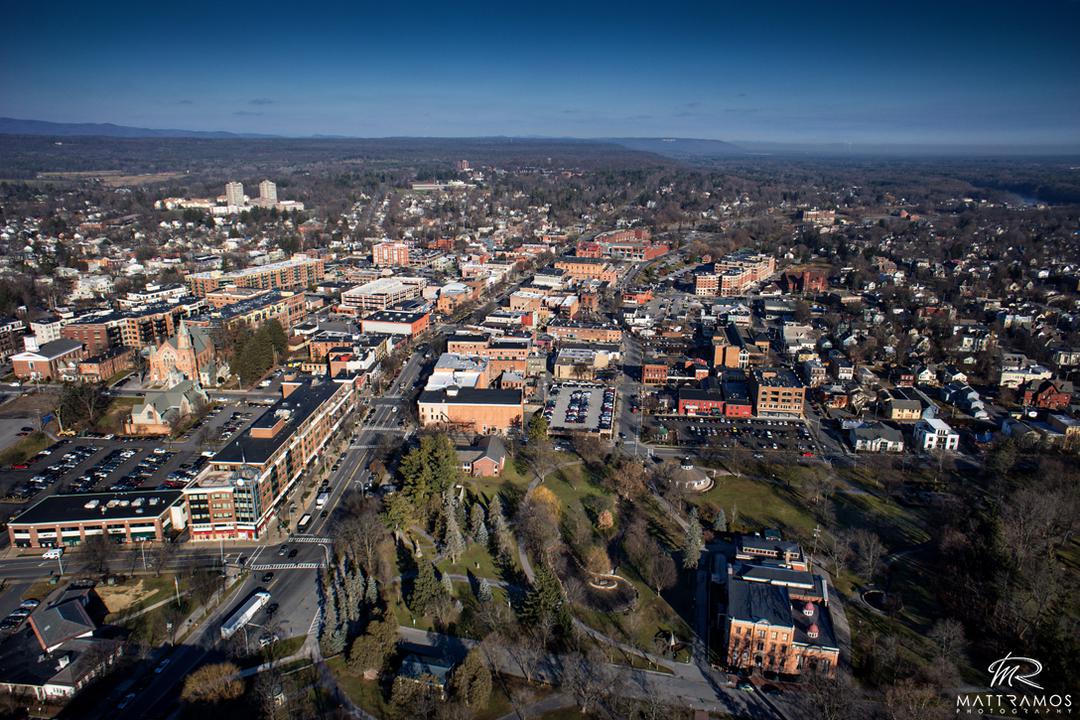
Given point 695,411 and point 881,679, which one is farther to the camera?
point 695,411

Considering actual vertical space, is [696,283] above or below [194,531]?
above

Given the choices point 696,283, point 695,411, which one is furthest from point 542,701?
point 696,283

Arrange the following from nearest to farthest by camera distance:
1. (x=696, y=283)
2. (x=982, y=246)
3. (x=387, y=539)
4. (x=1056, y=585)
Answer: (x=1056, y=585) → (x=387, y=539) → (x=696, y=283) → (x=982, y=246)

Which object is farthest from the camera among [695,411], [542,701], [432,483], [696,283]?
[696,283]

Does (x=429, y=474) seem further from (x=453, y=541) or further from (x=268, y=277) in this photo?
(x=268, y=277)

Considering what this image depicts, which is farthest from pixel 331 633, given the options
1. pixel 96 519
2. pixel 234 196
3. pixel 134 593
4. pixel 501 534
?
pixel 234 196

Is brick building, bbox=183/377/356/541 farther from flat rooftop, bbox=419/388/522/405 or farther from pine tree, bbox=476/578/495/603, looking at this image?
pine tree, bbox=476/578/495/603

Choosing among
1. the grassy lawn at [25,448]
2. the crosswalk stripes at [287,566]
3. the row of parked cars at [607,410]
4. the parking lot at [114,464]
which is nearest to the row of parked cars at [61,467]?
the parking lot at [114,464]

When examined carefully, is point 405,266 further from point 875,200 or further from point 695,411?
point 875,200
